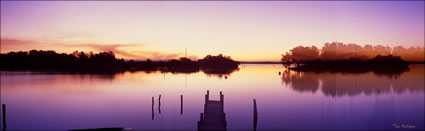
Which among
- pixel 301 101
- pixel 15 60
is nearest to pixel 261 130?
pixel 301 101

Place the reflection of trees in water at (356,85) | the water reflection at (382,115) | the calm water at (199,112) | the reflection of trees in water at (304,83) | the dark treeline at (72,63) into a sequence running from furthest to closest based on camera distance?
the dark treeline at (72,63), the reflection of trees in water at (304,83), the reflection of trees in water at (356,85), the water reflection at (382,115), the calm water at (199,112)

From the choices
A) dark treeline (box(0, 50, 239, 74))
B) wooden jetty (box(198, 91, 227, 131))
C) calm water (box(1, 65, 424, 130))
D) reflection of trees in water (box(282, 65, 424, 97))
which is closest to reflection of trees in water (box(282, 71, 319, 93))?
reflection of trees in water (box(282, 65, 424, 97))

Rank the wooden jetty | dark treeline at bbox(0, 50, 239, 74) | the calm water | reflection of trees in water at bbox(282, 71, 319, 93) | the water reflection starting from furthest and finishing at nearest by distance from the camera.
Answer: dark treeline at bbox(0, 50, 239, 74)
reflection of trees in water at bbox(282, 71, 319, 93)
the water reflection
the calm water
the wooden jetty

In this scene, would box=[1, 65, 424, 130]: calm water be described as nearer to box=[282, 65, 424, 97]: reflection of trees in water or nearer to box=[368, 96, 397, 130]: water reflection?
box=[368, 96, 397, 130]: water reflection

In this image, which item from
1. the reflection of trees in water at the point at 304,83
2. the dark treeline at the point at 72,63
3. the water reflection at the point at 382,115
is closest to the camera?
the water reflection at the point at 382,115

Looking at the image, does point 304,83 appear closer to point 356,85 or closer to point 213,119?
point 356,85

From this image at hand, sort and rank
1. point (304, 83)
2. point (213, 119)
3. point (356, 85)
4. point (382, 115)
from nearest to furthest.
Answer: point (213, 119), point (382, 115), point (356, 85), point (304, 83)

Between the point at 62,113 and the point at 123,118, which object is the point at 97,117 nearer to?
the point at 123,118

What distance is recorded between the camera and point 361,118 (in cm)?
3719

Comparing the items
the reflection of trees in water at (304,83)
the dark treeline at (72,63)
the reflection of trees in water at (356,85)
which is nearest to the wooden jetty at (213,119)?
the reflection of trees in water at (356,85)

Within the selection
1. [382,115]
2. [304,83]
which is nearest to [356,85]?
[304,83]

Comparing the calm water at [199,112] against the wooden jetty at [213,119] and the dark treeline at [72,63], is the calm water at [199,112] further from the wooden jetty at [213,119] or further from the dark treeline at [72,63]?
the dark treeline at [72,63]

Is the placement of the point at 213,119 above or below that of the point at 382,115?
above

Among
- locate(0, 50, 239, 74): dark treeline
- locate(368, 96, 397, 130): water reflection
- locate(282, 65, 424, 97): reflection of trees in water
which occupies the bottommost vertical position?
locate(368, 96, 397, 130): water reflection
